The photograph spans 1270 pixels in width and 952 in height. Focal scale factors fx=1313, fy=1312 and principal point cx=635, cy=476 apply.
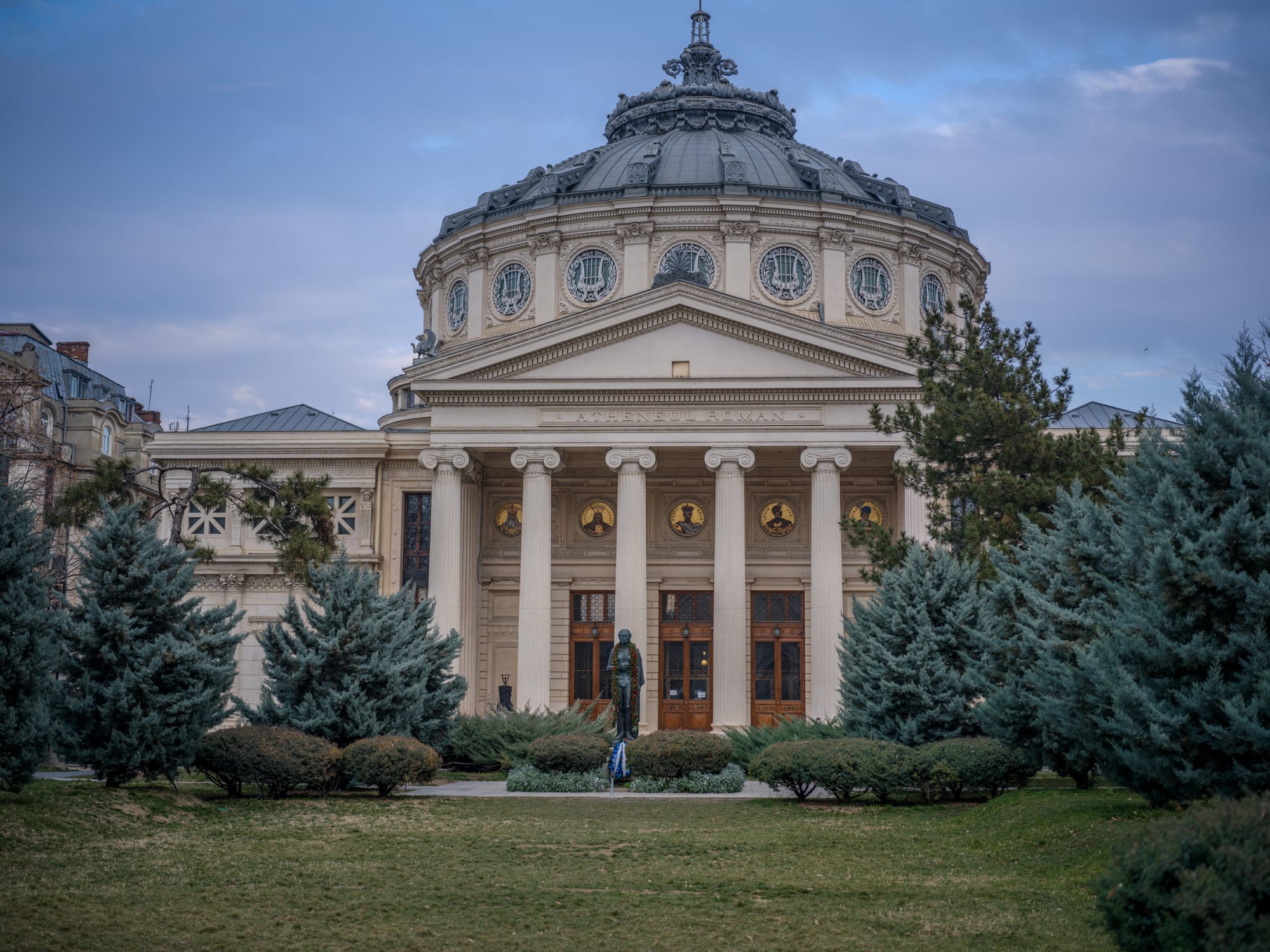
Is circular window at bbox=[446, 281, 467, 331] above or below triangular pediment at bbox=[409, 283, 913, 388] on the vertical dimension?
above

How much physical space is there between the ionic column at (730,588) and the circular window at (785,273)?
11393 millimetres

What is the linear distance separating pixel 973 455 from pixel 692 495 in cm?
1642

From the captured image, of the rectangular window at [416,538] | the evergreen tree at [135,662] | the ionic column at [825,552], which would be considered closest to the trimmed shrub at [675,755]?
Result: the evergreen tree at [135,662]

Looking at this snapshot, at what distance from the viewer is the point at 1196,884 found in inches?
337

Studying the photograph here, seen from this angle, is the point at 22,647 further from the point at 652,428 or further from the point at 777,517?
Answer: the point at 777,517

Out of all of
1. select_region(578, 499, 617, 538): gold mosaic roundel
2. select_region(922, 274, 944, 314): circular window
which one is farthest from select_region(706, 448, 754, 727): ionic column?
select_region(922, 274, 944, 314): circular window

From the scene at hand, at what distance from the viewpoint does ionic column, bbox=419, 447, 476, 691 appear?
132ft

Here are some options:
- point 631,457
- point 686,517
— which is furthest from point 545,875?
point 686,517

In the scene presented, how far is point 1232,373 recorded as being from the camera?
1544cm

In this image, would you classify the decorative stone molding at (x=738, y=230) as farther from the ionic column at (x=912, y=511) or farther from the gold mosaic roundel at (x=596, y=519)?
the ionic column at (x=912, y=511)

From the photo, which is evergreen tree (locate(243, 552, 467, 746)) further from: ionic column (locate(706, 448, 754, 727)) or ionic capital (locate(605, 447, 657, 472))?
ionic capital (locate(605, 447, 657, 472))

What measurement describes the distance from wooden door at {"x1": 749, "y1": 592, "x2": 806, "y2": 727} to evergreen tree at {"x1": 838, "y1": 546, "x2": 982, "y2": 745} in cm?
1611

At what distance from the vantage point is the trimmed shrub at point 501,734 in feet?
107

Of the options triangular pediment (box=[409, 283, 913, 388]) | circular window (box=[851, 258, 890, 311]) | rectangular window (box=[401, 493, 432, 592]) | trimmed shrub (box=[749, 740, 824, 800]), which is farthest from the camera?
circular window (box=[851, 258, 890, 311])
